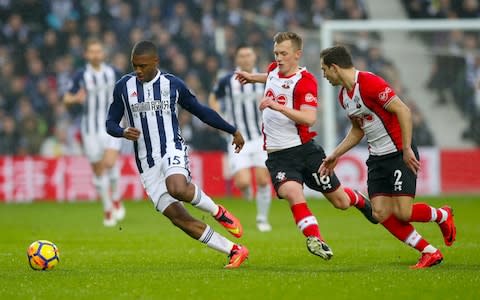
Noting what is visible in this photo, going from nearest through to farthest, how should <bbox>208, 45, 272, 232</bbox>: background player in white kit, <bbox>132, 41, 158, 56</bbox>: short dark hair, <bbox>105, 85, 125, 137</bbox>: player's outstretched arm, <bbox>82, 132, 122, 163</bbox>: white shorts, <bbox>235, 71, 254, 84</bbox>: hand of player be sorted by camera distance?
<bbox>132, 41, 158, 56</bbox>: short dark hair < <bbox>105, 85, 125, 137</bbox>: player's outstretched arm < <bbox>235, 71, 254, 84</bbox>: hand of player < <bbox>208, 45, 272, 232</bbox>: background player in white kit < <bbox>82, 132, 122, 163</bbox>: white shorts

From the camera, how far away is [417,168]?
8.94 m

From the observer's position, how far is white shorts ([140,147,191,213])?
30.3 feet

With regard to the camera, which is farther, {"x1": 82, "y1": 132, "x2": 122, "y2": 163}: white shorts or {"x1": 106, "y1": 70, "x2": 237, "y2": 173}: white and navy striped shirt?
{"x1": 82, "y1": 132, "x2": 122, "y2": 163}: white shorts

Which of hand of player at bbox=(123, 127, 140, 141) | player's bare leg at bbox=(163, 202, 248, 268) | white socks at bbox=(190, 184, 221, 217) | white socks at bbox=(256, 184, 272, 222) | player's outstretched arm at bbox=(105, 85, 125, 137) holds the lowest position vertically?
white socks at bbox=(256, 184, 272, 222)

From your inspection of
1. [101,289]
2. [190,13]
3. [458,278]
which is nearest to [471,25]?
[190,13]

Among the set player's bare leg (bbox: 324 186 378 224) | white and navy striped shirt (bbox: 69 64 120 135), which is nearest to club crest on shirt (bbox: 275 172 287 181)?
player's bare leg (bbox: 324 186 378 224)

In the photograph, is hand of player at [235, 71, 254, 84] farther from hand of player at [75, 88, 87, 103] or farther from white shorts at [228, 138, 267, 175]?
hand of player at [75, 88, 87, 103]

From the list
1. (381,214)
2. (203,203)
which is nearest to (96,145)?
(203,203)

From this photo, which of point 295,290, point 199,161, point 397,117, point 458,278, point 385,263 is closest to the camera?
point 295,290

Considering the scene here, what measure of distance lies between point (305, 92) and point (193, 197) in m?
1.56

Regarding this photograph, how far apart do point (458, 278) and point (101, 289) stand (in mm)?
2924

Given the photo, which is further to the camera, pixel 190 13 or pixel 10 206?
pixel 190 13

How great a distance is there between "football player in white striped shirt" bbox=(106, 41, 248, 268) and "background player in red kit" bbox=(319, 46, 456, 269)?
105 cm

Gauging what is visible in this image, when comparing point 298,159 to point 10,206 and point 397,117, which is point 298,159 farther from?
point 10,206
